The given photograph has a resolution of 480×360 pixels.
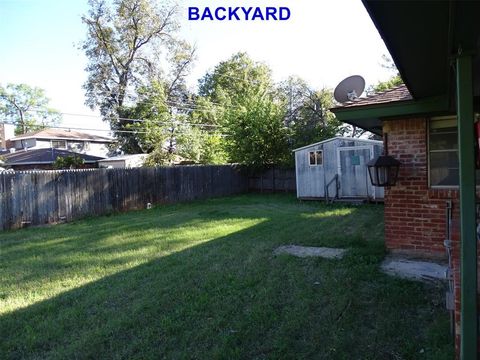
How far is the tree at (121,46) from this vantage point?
25.1 m

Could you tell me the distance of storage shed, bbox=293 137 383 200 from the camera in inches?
486

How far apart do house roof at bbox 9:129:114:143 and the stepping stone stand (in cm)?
2863

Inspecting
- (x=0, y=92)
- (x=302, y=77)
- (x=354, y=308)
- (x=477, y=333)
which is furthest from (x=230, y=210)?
(x=0, y=92)

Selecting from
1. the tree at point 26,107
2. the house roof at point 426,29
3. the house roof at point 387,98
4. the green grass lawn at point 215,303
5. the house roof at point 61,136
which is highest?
the tree at point 26,107

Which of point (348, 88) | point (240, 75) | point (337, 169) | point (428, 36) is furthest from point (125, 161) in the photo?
point (428, 36)

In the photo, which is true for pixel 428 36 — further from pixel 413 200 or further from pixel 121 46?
pixel 121 46

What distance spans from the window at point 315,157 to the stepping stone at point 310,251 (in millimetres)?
7822

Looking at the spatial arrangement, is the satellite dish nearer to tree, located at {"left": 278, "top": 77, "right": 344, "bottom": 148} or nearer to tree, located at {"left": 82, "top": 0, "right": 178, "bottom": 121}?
tree, located at {"left": 278, "top": 77, "right": 344, "bottom": 148}

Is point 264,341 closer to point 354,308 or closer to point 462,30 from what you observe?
point 354,308

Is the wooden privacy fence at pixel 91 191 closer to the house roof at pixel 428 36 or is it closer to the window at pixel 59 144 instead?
the house roof at pixel 428 36

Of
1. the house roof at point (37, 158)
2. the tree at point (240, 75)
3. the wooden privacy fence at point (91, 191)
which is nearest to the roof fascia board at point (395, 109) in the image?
the wooden privacy fence at point (91, 191)

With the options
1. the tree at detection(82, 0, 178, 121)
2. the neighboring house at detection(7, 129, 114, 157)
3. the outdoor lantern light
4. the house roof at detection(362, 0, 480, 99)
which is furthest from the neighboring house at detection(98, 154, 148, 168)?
the house roof at detection(362, 0, 480, 99)

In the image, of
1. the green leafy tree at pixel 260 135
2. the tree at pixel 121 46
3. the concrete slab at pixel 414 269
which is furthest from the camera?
the tree at pixel 121 46

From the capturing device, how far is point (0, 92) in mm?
39875
